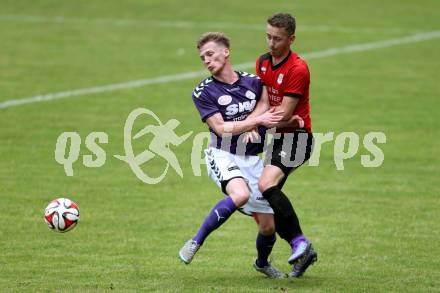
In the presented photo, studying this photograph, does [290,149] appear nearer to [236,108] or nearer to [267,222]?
[236,108]

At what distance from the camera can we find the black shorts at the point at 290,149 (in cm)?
1137

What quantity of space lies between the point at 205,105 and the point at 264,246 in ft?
6.12

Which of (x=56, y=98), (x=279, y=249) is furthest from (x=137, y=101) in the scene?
(x=279, y=249)

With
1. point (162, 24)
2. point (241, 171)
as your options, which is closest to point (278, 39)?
point (241, 171)

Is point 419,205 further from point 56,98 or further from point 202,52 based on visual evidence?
point 56,98

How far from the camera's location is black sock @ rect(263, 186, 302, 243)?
11055 millimetres

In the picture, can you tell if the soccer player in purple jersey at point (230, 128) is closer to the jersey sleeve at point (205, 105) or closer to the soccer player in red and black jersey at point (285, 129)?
the jersey sleeve at point (205, 105)

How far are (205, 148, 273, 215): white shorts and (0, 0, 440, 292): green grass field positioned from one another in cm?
93

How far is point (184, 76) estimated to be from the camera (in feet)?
88.8

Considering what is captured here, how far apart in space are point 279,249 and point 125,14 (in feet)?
71.0

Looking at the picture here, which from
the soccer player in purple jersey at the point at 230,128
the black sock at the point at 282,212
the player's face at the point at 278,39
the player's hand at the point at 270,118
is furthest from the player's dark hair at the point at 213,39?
the black sock at the point at 282,212

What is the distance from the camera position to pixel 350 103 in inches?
971

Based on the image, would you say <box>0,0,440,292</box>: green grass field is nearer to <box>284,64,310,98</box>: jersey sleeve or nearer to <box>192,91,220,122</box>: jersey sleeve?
<box>192,91,220,122</box>: jersey sleeve

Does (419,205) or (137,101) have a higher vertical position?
(137,101)
